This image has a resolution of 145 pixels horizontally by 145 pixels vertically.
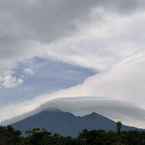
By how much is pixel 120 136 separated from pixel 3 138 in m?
48.0

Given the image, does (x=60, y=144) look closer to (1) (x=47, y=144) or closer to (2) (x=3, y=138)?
(1) (x=47, y=144)

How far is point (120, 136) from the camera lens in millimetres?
173750

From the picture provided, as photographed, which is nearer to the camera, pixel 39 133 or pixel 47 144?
pixel 47 144

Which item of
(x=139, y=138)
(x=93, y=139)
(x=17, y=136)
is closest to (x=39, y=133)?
(x=17, y=136)

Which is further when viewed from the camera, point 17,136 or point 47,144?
point 17,136

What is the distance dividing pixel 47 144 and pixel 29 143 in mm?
9953

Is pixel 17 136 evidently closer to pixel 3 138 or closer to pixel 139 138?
pixel 3 138

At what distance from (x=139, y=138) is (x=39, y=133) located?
41.6m

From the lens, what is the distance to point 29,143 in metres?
165

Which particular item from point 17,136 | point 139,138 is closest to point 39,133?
point 17,136

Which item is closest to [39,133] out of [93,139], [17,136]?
[17,136]

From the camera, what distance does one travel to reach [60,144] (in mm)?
172875

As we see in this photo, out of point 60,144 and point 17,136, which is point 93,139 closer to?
point 60,144

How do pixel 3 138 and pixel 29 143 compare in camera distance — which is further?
pixel 3 138
